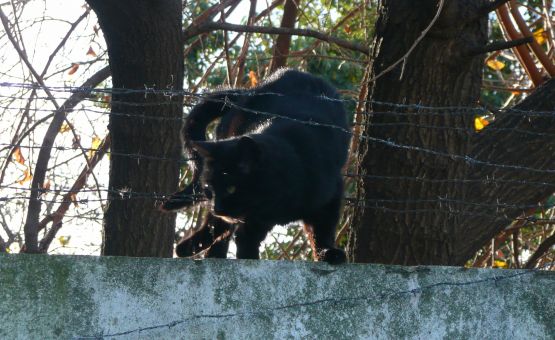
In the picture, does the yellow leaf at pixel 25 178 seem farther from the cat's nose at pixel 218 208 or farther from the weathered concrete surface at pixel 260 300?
the weathered concrete surface at pixel 260 300

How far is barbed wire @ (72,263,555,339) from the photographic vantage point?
2.60 metres

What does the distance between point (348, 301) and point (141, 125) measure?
1.59 m

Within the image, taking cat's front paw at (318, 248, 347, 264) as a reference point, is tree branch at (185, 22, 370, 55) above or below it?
above

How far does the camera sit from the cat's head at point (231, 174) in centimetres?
332

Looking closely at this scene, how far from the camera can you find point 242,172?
3.38m

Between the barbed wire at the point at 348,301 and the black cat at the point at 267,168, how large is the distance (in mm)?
398

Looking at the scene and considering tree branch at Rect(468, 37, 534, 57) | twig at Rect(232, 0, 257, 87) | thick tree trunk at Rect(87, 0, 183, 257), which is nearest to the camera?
tree branch at Rect(468, 37, 534, 57)

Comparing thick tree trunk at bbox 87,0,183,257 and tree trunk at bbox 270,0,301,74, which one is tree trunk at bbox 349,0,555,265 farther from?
tree trunk at bbox 270,0,301,74

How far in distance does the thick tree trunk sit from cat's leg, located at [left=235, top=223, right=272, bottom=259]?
0.55 metres

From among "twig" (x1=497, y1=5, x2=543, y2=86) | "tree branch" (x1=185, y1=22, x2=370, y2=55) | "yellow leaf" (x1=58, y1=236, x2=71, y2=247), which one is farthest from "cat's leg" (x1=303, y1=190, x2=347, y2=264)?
"yellow leaf" (x1=58, y1=236, x2=71, y2=247)

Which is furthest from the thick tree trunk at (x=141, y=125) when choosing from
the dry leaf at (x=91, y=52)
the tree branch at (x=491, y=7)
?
the tree branch at (x=491, y=7)

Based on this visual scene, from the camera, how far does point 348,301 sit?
276cm

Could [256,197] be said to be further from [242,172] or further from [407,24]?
[407,24]

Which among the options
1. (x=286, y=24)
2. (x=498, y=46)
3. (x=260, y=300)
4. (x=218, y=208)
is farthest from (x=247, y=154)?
(x=286, y=24)
